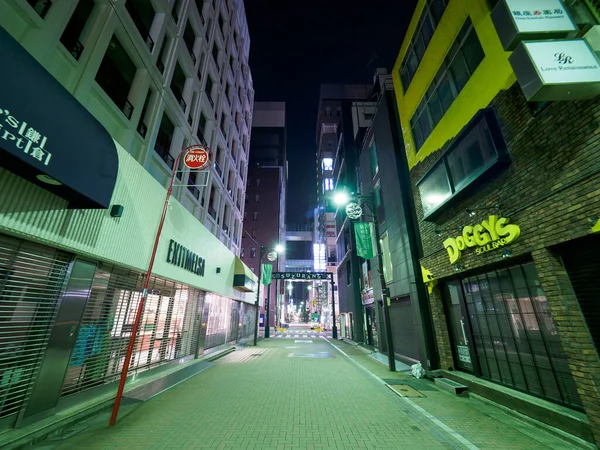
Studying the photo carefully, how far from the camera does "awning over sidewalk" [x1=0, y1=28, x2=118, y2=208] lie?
3775 millimetres

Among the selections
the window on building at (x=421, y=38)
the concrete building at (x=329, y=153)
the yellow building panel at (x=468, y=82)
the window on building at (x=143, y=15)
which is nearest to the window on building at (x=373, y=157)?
the yellow building panel at (x=468, y=82)

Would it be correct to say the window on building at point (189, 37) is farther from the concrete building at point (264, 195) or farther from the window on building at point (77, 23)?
the concrete building at point (264, 195)

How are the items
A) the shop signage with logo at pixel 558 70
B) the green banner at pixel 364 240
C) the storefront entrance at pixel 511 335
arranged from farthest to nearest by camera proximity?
1. the green banner at pixel 364 240
2. the storefront entrance at pixel 511 335
3. the shop signage with logo at pixel 558 70

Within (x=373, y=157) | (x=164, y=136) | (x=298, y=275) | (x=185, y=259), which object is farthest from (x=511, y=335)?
(x=298, y=275)

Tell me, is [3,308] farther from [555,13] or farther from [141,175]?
[555,13]

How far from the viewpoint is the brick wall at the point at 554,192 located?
4.43m

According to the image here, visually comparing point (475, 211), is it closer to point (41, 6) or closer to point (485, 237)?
point (485, 237)

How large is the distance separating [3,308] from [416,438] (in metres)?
8.51

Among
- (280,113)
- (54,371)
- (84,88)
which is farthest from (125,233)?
(280,113)

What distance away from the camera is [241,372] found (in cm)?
1038

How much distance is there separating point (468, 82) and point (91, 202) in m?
11.4

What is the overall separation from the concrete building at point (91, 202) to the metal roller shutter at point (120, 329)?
0.05m

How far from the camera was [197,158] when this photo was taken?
934 centimetres

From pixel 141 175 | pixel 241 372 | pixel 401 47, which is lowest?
pixel 241 372
